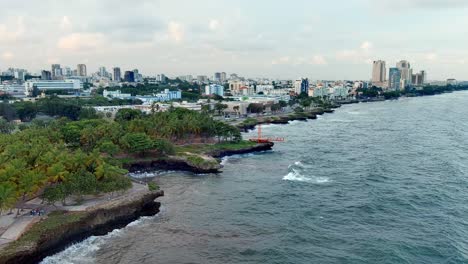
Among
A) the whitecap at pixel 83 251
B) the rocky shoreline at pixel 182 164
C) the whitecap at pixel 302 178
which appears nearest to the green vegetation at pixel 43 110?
the rocky shoreline at pixel 182 164

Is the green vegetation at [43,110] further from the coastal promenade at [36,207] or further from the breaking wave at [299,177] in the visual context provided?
the coastal promenade at [36,207]

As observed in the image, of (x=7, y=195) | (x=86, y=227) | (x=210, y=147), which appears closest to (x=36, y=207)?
(x=7, y=195)

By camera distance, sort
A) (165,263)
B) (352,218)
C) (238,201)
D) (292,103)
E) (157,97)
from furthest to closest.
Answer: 1. (292,103)
2. (157,97)
3. (238,201)
4. (352,218)
5. (165,263)

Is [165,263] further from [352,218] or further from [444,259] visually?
[444,259]

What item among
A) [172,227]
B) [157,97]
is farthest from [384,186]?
[157,97]

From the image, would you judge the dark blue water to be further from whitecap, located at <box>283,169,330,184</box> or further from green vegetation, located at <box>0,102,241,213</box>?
green vegetation, located at <box>0,102,241,213</box>

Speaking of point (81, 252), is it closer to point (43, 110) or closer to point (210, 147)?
point (210, 147)
